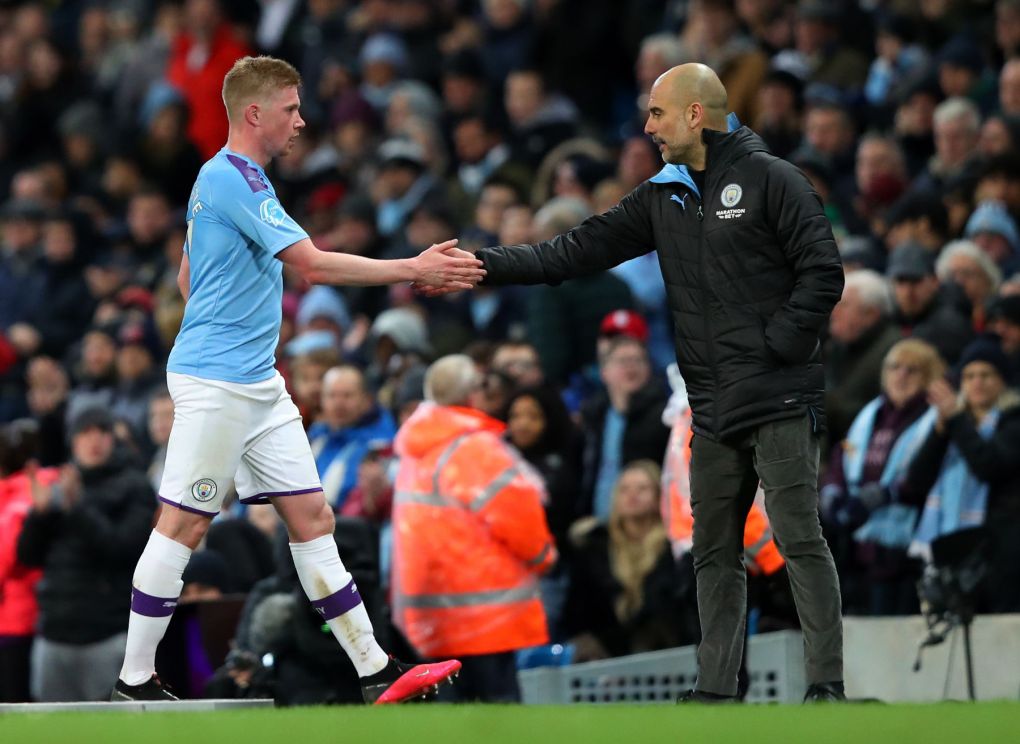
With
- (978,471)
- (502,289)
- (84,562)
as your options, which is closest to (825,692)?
(978,471)

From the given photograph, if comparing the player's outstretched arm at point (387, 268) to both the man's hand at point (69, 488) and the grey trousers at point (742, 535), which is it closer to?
the grey trousers at point (742, 535)

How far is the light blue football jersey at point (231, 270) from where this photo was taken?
721cm

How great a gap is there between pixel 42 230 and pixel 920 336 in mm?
9230

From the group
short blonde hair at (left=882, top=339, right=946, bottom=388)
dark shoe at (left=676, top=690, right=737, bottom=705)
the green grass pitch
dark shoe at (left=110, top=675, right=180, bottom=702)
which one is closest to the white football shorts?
dark shoe at (left=110, top=675, right=180, bottom=702)

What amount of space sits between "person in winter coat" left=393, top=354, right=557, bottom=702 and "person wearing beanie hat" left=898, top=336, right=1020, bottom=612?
6.43ft

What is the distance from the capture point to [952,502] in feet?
31.8

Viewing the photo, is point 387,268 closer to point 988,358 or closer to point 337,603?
point 337,603

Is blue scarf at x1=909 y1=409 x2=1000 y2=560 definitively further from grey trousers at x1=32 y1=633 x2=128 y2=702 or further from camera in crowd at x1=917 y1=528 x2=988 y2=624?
grey trousers at x1=32 y1=633 x2=128 y2=702

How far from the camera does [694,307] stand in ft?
24.0

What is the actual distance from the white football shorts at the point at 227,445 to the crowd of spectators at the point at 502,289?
176 centimetres

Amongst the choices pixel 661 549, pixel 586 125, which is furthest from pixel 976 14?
pixel 661 549

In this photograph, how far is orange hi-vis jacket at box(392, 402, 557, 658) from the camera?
30.8ft

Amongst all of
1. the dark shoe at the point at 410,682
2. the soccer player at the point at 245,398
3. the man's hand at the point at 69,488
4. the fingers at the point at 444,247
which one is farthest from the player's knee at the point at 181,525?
the man's hand at the point at 69,488

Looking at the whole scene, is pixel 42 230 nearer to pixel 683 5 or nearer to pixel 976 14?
pixel 683 5
